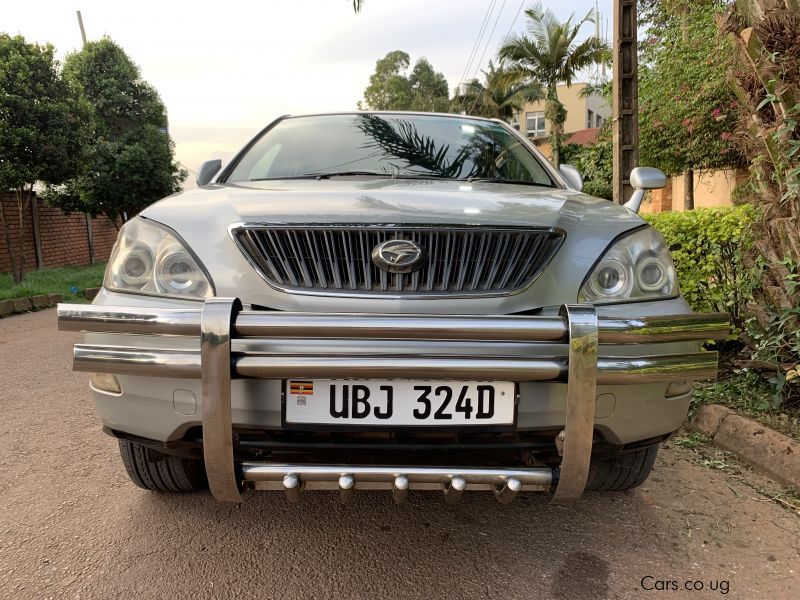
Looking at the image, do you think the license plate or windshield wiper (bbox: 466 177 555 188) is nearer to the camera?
the license plate

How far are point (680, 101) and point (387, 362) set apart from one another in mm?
14476

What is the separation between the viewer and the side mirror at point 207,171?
282 centimetres

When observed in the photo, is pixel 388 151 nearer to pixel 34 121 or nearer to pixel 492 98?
pixel 34 121

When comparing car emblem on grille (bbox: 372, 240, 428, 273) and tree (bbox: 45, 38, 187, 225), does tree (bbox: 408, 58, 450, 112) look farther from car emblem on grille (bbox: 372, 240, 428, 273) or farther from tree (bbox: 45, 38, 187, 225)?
car emblem on grille (bbox: 372, 240, 428, 273)

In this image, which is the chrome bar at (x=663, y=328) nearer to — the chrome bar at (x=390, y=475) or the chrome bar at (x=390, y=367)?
the chrome bar at (x=390, y=367)

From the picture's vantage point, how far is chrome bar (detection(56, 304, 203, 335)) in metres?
1.49

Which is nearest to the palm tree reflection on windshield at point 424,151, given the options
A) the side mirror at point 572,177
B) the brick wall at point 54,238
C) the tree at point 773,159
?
the side mirror at point 572,177

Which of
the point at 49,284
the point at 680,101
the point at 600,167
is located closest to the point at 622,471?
the point at 49,284

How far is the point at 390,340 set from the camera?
146 cm

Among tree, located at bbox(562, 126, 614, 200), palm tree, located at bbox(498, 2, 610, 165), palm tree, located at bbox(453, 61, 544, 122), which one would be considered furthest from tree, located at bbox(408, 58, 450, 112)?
tree, located at bbox(562, 126, 614, 200)

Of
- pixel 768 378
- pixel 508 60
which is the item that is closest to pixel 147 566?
pixel 768 378

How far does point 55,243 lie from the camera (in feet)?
50.6

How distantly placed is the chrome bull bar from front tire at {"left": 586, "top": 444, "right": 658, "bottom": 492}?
56cm

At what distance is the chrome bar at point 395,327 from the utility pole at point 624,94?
4404mm
